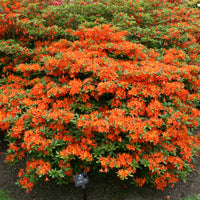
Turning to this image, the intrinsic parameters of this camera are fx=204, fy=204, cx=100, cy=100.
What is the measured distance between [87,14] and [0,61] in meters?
2.91

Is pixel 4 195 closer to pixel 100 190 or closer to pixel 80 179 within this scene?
pixel 100 190

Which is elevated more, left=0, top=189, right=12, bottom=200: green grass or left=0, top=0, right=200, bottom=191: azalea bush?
left=0, top=0, right=200, bottom=191: azalea bush

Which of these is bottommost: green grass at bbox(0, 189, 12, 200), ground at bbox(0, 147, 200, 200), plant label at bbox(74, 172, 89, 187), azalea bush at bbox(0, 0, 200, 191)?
ground at bbox(0, 147, 200, 200)

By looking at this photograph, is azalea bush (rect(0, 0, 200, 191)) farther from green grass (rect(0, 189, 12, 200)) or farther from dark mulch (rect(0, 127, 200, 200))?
green grass (rect(0, 189, 12, 200))

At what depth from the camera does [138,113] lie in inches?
135

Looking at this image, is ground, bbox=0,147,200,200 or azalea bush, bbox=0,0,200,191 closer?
azalea bush, bbox=0,0,200,191

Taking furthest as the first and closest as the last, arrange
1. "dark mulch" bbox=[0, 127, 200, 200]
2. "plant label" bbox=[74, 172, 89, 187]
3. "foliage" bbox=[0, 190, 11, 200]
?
1. "dark mulch" bbox=[0, 127, 200, 200]
2. "foliage" bbox=[0, 190, 11, 200]
3. "plant label" bbox=[74, 172, 89, 187]

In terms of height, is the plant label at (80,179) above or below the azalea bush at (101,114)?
below

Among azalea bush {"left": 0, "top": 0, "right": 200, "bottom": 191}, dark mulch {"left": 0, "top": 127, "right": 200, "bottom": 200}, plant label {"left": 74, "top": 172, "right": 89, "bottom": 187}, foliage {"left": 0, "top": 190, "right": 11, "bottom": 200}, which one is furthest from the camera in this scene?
dark mulch {"left": 0, "top": 127, "right": 200, "bottom": 200}

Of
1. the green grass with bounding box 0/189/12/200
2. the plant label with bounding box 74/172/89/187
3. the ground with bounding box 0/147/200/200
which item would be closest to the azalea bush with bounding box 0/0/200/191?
the plant label with bounding box 74/172/89/187

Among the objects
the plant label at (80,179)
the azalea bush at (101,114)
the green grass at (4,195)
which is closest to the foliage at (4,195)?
the green grass at (4,195)

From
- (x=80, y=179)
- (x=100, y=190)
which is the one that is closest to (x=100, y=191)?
(x=100, y=190)

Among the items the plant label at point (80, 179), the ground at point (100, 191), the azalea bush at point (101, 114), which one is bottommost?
the ground at point (100, 191)

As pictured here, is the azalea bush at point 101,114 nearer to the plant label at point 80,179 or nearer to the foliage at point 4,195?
the plant label at point 80,179
